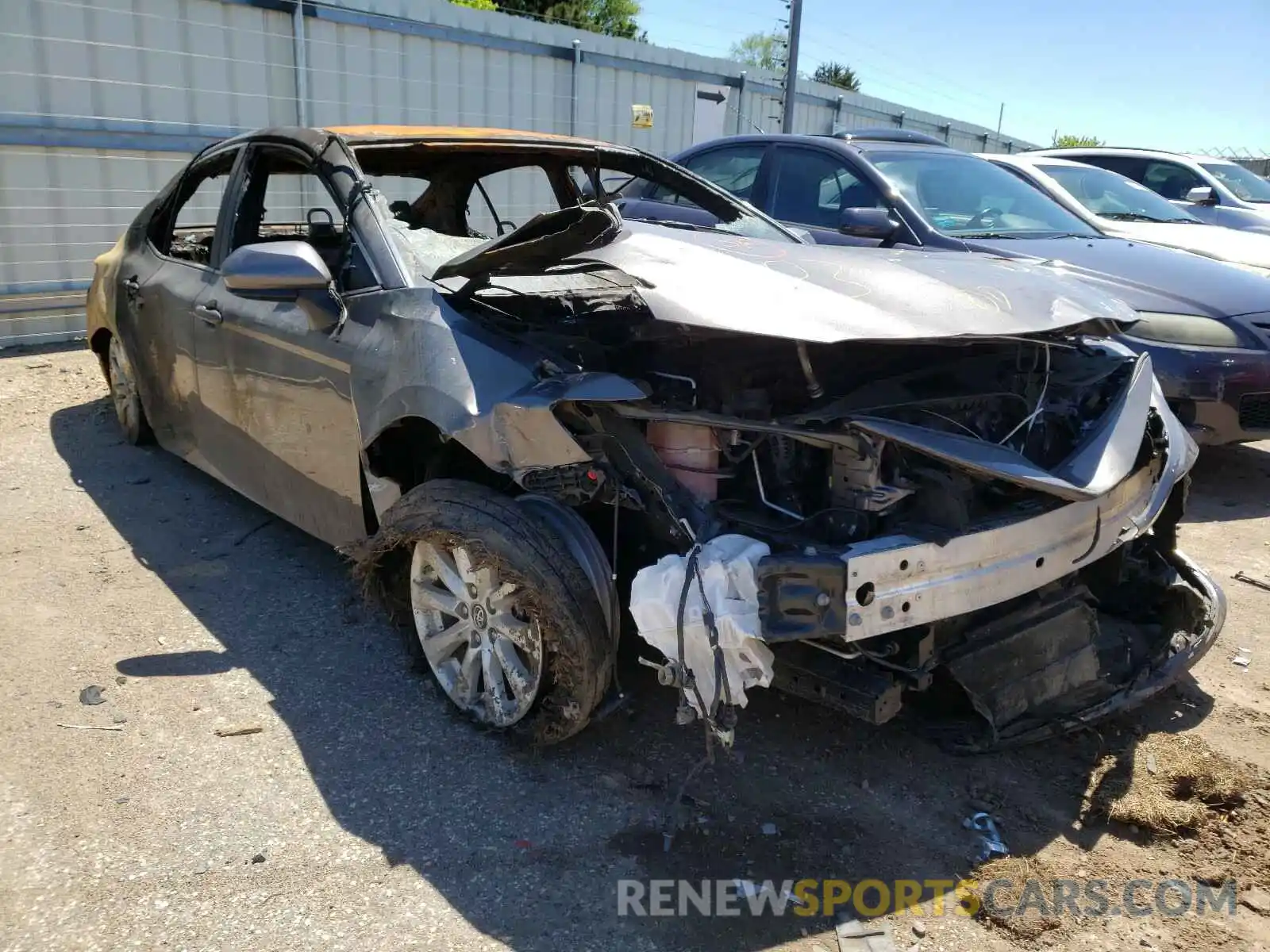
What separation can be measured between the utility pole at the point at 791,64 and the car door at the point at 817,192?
6646 mm

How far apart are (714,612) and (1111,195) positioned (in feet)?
25.2

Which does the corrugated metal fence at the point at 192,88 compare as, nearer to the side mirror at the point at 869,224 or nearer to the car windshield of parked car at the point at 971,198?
the car windshield of parked car at the point at 971,198

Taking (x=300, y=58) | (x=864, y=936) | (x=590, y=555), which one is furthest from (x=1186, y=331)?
(x=300, y=58)

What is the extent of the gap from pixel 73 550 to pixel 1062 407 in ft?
13.2

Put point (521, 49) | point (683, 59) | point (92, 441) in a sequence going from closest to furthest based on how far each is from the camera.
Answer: point (92, 441) < point (521, 49) < point (683, 59)

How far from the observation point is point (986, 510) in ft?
9.01

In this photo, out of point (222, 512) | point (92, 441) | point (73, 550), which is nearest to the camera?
point (73, 550)

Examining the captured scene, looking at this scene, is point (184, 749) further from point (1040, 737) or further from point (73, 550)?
point (1040, 737)

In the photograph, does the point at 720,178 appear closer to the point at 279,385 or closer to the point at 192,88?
the point at 279,385

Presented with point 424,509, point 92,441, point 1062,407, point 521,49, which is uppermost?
point 521,49

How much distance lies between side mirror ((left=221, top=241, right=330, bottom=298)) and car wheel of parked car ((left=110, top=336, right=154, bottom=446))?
97.2 inches

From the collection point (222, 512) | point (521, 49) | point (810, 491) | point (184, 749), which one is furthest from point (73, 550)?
point (521, 49)

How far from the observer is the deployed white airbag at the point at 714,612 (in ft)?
7.73

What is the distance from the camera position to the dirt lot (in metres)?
2.31
